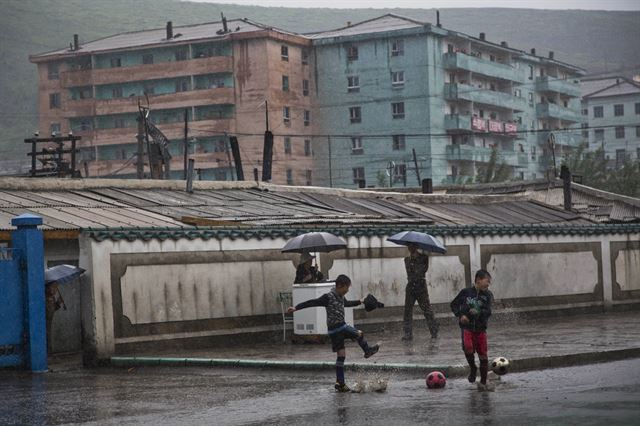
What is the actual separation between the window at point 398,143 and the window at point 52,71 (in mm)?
33802

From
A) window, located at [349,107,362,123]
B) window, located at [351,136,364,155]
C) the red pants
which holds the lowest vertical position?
the red pants

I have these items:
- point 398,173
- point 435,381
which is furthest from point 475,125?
point 435,381

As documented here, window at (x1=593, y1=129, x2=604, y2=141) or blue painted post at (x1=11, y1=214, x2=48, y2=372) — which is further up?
Answer: window at (x1=593, y1=129, x2=604, y2=141)

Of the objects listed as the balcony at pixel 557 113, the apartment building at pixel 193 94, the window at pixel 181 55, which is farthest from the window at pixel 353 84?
the balcony at pixel 557 113

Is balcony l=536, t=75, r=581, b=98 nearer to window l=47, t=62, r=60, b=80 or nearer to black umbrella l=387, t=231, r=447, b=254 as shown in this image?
window l=47, t=62, r=60, b=80

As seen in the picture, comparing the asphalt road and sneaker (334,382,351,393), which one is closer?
the asphalt road

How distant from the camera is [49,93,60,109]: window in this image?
120 meters

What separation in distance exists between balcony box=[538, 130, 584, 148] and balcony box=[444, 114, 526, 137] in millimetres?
7072

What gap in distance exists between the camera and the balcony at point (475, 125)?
107m

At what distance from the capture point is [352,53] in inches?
4225

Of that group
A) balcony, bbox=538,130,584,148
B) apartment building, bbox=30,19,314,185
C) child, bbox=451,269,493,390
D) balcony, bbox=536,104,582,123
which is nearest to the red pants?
child, bbox=451,269,493,390

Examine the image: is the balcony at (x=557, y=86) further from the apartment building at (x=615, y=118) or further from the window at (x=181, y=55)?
the window at (x=181, y=55)

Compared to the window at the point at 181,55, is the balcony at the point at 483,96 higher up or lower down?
lower down

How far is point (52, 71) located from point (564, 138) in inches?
2022
